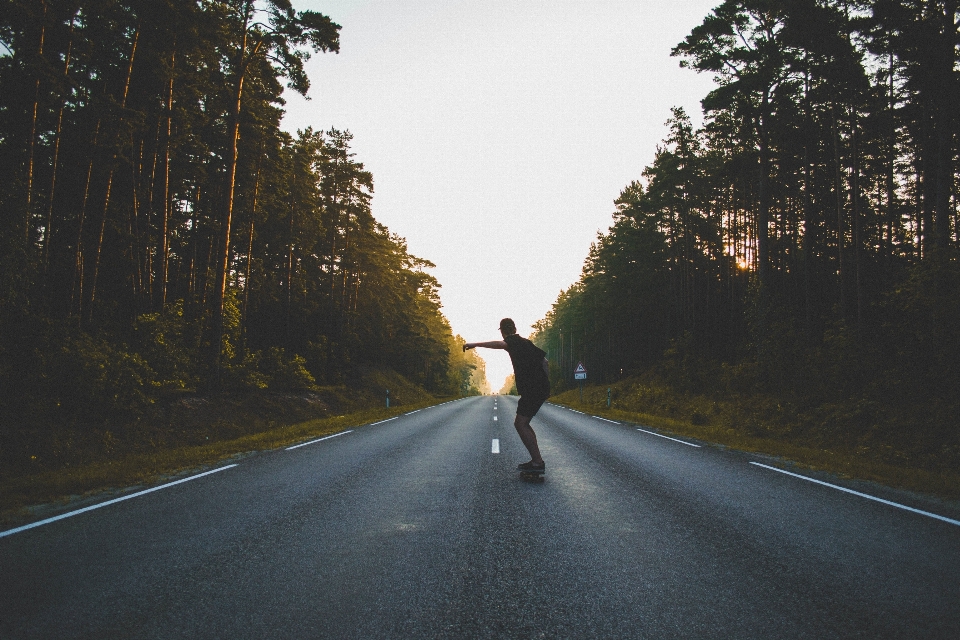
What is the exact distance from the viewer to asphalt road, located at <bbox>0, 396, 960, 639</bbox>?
242cm

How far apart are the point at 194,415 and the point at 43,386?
3.50m

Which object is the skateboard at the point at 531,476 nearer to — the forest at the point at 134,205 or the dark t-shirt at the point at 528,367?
the dark t-shirt at the point at 528,367

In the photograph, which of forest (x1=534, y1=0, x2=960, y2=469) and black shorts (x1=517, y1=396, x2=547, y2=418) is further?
forest (x1=534, y1=0, x2=960, y2=469)

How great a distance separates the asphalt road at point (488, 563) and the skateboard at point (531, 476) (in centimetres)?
15

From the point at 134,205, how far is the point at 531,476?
A: 1955 cm

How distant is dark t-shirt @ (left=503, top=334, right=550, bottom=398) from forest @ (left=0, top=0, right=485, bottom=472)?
338 inches

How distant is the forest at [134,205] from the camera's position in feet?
31.6

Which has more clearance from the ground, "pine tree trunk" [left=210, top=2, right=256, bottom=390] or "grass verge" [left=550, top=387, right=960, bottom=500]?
"pine tree trunk" [left=210, top=2, right=256, bottom=390]

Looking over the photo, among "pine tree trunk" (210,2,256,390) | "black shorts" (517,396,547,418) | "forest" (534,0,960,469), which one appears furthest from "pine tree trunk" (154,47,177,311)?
"forest" (534,0,960,469)

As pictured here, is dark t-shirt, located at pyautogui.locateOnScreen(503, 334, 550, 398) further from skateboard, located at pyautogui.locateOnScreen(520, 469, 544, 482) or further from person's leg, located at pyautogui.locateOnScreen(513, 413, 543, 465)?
skateboard, located at pyautogui.locateOnScreen(520, 469, 544, 482)

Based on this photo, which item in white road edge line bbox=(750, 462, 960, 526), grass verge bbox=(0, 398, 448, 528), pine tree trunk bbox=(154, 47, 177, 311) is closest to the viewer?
white road edge line bbox=(750, 462, 960, 526)

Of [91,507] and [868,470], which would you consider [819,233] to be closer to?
[868,470]

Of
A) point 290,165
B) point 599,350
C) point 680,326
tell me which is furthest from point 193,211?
point 599,350

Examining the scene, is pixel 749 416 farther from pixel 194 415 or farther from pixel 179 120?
pixel 179 120
